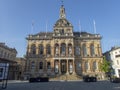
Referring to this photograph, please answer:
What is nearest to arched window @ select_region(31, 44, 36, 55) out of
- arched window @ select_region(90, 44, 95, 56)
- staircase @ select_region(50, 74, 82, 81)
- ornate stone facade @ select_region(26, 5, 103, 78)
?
ornate stone facade @ select_region(26, 5, 103, 78)

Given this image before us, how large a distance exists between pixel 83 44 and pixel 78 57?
570 centimetres

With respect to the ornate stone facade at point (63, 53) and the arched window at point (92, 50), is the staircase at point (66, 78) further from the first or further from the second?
the arched window at point (92, 50)

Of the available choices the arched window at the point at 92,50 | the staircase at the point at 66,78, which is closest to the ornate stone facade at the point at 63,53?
the arched window at the point at 92,50

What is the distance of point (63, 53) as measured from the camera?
172 ft

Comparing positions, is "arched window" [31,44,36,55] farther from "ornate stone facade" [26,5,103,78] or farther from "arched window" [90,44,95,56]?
"arched window" [90,44,95,56]

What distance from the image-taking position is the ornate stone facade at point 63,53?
5122cm

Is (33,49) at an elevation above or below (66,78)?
above

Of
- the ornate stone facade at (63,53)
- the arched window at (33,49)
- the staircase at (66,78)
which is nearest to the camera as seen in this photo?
the staircase at (66,78)

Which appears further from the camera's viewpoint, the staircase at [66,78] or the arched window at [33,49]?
the arched window at [33,49]

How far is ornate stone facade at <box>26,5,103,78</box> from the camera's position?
51.2 meters

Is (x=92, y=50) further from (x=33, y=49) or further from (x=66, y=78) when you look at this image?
(x=33, y=49)

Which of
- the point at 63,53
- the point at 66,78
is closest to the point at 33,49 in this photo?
the point at 63,53

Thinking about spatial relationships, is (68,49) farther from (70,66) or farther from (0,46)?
(0,46)

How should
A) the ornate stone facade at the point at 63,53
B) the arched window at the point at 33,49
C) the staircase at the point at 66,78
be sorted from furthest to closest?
the arched window at the point at 33,49
the ornate stone facade at the point at 63,53
the staircase at the point at 66,78
